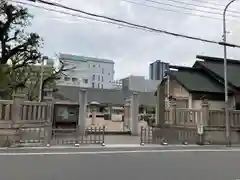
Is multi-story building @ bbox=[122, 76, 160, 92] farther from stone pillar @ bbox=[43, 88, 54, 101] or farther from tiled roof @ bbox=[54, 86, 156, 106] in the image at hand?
stone pillar @ bbox=[43, 88, 54, 101]

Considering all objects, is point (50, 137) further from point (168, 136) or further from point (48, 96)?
point (168, 136)

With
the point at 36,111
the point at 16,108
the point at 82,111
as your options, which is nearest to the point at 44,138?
the point at 36,111

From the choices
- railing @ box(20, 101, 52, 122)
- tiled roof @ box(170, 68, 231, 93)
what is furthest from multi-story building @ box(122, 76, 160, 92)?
railing @ box(20, 101, 52, 122)

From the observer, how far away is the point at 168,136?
Result: 20.3 m

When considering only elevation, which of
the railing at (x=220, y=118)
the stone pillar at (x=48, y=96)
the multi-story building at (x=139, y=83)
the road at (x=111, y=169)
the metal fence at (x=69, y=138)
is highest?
the multi-story building at (x=139, y=83)

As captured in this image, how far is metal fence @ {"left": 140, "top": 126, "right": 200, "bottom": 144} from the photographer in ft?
66.0

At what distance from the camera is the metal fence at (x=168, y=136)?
20109 millimetres

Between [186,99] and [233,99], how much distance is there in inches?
148

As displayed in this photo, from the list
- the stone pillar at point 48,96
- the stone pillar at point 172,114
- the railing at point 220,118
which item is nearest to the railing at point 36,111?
the stone pillar at point 48,96

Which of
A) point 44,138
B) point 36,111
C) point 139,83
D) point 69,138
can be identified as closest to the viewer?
point 44,138

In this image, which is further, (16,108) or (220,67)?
(220,67)

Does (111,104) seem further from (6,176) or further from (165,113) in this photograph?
(6,176)

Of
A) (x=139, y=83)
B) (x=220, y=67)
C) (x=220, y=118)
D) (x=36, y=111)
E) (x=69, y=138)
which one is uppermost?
(x=139, y=83)

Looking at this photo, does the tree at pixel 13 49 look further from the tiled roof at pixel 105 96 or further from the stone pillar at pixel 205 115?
the tiled roof at pixel 105 96
